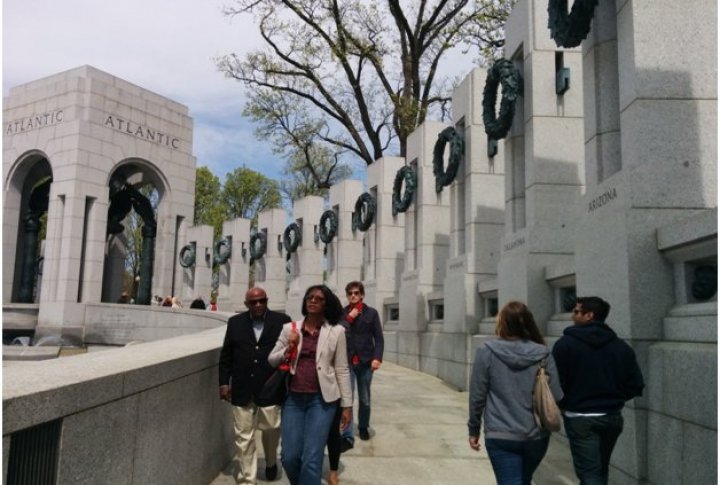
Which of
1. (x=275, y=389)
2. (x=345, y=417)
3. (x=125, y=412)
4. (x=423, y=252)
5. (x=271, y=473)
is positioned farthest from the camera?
(x=423, y=252)

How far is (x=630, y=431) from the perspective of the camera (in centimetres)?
534

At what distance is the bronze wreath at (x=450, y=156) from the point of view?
42.1 ft

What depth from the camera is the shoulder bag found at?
12.1 feet

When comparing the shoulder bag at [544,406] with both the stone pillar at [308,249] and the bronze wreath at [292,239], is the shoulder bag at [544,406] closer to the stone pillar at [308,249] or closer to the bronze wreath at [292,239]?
the stone pillar at [308,249]

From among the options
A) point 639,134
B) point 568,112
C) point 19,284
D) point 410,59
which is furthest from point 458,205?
point 19,284

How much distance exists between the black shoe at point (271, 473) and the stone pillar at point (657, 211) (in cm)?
305

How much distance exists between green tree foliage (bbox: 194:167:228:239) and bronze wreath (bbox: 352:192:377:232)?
28.5 m

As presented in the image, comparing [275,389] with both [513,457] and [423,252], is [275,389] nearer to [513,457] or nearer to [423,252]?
[513,457]

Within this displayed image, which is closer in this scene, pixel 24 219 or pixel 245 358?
pixel 245 358

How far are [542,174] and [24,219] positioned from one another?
76.8ft

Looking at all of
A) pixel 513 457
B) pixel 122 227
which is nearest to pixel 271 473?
pixel 513 457

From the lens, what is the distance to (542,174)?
374 inches

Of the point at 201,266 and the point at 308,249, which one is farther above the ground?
the point at 308,249

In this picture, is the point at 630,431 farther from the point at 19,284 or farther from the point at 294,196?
the point at 294,196
